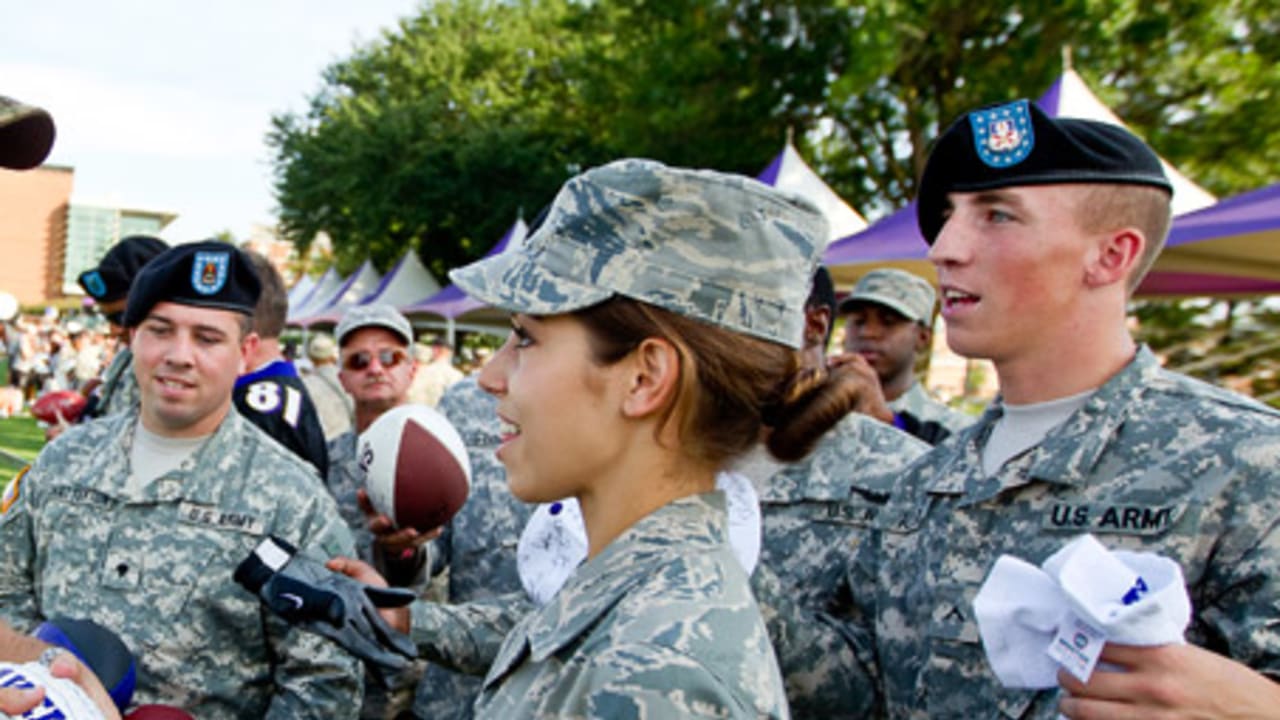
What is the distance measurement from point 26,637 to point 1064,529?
7.78ft

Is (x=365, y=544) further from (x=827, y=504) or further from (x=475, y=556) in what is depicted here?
(x=827, y=504)

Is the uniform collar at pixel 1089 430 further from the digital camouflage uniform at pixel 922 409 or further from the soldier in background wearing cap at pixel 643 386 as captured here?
the digital camouflage uniform at pixel 922 409

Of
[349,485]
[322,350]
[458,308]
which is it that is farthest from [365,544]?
[458,308]

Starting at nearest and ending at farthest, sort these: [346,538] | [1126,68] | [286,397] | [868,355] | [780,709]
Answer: [780,709] < [346,538] < [286,397] < [868,355] < [1126,68]

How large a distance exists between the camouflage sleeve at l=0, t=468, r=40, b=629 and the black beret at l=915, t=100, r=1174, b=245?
2856 mm

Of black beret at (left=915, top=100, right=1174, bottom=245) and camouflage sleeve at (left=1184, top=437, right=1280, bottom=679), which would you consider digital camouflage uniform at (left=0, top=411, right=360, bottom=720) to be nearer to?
black beret at (left=915, top=100, right=1174, bottom=245)

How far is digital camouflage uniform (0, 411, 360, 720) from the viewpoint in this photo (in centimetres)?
302

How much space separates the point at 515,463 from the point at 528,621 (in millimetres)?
258

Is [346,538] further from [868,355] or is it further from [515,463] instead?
[868,355]

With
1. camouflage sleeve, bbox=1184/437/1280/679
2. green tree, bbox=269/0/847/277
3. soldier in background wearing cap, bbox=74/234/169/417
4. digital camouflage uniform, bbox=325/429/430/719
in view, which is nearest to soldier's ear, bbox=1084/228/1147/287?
camouflage sleeve, bbox=1184/437/1280/679

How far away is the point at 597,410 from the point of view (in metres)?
1.66

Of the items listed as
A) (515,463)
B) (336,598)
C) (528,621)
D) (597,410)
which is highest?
(597,410)

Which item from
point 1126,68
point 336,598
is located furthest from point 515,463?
point 1126,68

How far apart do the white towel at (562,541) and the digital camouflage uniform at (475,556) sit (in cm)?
134
